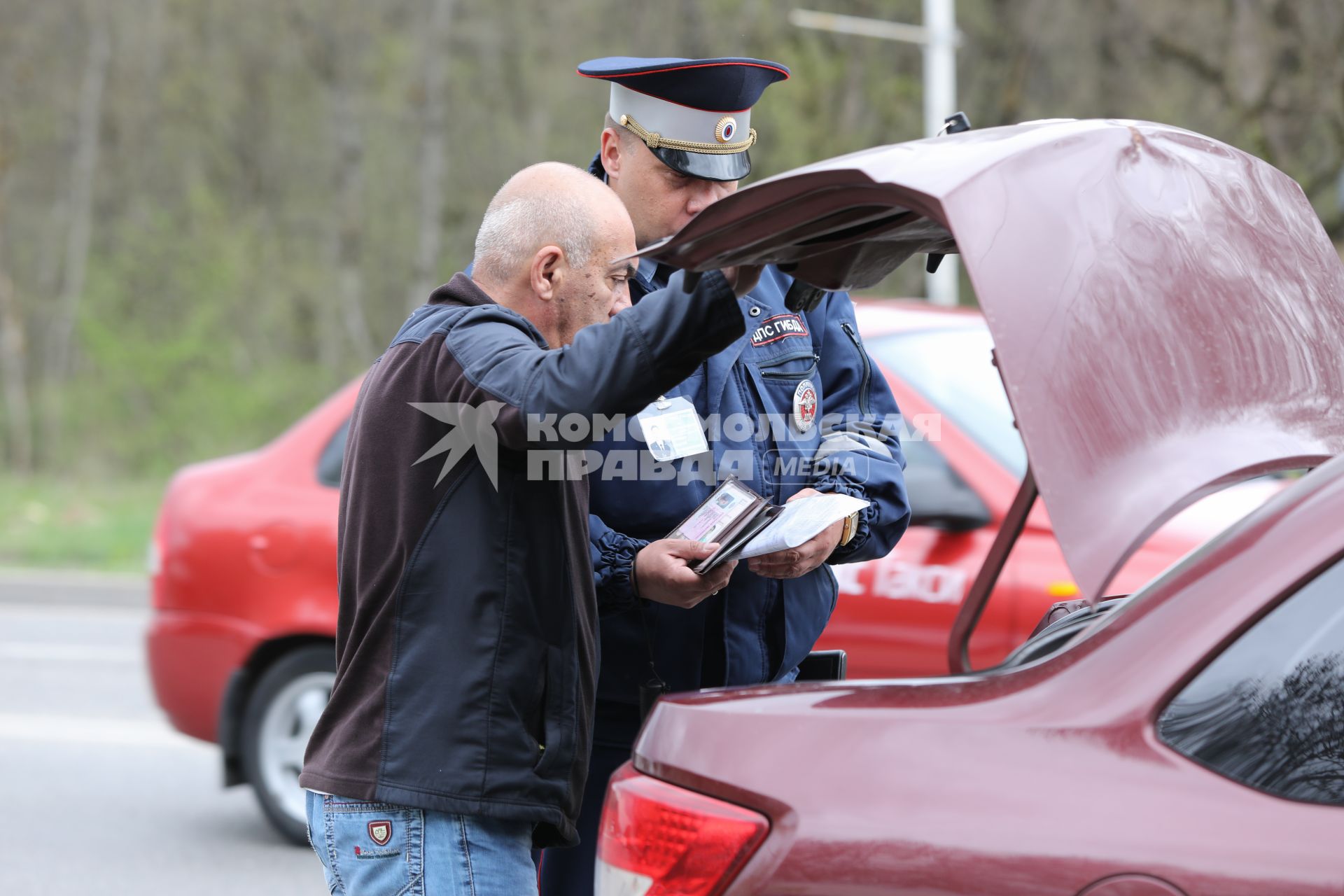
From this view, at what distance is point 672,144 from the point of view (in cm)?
265

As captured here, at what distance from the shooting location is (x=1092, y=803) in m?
1.60

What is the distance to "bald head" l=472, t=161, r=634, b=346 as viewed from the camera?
6.96 ft

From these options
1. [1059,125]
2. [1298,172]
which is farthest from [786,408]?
[1298,172]

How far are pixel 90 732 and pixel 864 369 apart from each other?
17.9 ft

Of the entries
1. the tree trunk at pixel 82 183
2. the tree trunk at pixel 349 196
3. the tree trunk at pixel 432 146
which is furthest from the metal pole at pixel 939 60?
the tree trunk at pixel 82 183

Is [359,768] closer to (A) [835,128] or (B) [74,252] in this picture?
(A) [835,128]

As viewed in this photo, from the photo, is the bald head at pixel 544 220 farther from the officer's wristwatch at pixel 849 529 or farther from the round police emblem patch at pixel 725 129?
the officer's wristwatch at pixel 849 529

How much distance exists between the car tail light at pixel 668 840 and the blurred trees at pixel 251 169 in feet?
58.8

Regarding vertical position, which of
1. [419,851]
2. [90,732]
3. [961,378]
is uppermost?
[961,378]

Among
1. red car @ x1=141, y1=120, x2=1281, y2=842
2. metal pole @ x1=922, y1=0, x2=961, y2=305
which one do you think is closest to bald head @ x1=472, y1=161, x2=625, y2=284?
red car @ x1=141, y1=120, x2=1281, y2=842

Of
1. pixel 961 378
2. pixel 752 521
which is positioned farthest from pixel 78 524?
pixel 752 521

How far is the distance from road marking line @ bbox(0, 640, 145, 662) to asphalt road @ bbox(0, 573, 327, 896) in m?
0.01

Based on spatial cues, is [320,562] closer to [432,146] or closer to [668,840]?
[668,840]

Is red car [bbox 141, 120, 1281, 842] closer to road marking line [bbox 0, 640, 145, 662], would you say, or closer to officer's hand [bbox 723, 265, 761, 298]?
officer's hand [bbox 723, 265, 761, 298]
